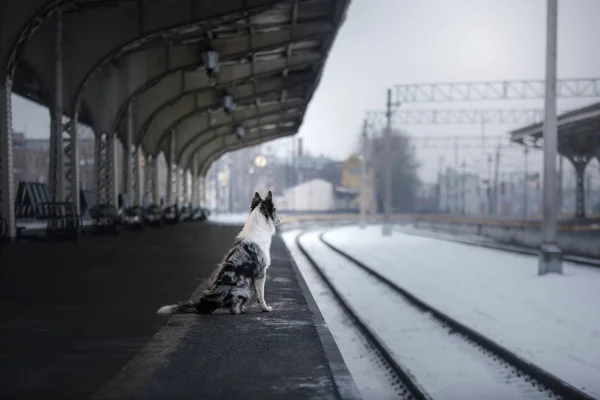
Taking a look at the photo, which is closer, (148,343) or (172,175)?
(148,343)

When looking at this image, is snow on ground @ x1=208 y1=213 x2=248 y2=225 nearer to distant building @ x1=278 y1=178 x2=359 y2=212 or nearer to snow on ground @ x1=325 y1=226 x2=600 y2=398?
snow on ground @ x1=325 y1=226 x2=600 y2=398

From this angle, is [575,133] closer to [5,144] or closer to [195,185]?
[195,185]

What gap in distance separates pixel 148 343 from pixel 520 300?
11285 mm

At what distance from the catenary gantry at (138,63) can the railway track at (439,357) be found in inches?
343

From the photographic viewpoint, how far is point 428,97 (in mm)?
47938

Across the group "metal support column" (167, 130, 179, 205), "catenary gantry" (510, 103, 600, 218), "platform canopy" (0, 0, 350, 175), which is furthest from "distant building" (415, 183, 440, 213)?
"platform canopy" (0, 0, 350, 175)

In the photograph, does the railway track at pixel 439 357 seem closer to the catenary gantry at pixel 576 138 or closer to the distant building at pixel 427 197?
the catenary gantry at pixel 576 138

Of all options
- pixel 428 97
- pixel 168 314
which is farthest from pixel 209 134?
pixel 168 314

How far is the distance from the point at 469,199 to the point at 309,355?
17384 centimetres

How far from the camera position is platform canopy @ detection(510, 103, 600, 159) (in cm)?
3203

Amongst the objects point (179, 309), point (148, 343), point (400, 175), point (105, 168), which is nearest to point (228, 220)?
point (105, 168)

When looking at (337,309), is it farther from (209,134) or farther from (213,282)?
(209,134)

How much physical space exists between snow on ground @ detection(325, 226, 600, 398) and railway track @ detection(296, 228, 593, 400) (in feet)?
1.27

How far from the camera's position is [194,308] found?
9.90 meters
